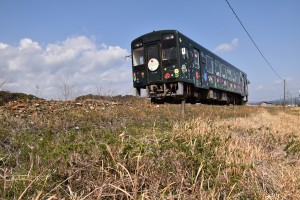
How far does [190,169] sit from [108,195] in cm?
102

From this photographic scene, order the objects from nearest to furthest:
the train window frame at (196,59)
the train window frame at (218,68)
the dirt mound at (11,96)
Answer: the dirt mound at (11,96) < the train window frame at (196,59) < the train window frame at (218,68)

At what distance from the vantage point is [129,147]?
8.97 feet

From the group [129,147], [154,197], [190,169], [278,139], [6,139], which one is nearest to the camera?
[154,197]

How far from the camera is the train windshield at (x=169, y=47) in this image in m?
13.2

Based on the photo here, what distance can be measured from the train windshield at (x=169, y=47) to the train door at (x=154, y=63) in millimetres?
291

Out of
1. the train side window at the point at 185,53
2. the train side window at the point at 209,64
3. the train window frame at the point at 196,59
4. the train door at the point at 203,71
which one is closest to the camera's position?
the train side window at the point at 185,53

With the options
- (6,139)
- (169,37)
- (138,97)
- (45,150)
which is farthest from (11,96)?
(45,150)

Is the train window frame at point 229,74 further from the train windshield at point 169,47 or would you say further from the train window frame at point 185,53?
the train windshield at point 169,47

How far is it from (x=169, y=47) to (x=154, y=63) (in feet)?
3.18

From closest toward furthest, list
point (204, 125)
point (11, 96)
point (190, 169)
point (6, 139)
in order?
point (190, 169)
point (6, 139)
point (204, 125)
point (11, 96)

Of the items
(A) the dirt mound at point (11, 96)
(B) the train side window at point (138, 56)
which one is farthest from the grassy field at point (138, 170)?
(B) the train side window at point (138, 56)

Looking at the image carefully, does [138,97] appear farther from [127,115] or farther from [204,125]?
[204,125]

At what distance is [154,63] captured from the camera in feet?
45.1

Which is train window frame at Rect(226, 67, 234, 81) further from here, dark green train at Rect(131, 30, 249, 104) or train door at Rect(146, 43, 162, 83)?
train door at Rect(146, 43, 162, 83)
